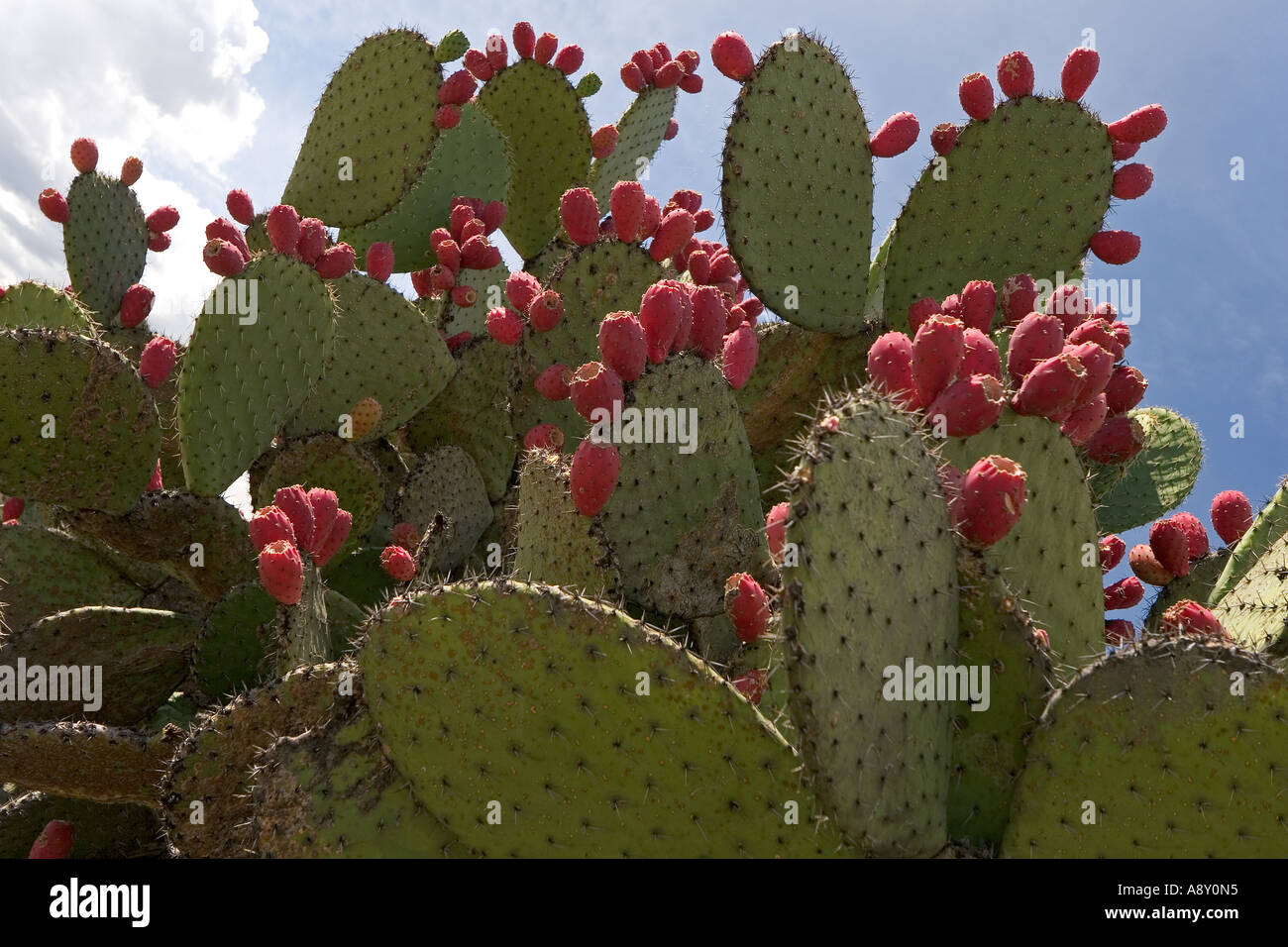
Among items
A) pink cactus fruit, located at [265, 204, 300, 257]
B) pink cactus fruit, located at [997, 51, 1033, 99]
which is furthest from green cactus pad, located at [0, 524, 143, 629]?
pink cactus fruit, located at [997, 51, 1033, 99]

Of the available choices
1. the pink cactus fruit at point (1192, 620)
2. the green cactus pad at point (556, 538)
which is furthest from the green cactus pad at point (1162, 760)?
the green cactus pad at point (556, 538)

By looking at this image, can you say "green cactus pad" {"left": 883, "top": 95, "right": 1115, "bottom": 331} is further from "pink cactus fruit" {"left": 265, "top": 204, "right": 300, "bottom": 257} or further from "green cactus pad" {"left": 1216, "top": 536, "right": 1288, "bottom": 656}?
"pink cactus fruit" {"left": 265, "top": 204, "right": 300, "bottom": 257}

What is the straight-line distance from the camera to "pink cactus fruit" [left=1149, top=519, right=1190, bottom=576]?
94.4 inches

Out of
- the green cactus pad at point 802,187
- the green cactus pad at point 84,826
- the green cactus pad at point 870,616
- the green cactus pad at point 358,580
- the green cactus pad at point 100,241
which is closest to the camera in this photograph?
the green cactus pad at point 870,616

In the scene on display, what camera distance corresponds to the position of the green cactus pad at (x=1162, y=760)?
45.3 inches

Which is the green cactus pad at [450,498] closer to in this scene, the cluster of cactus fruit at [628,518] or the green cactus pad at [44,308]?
the cluster of cactus fruit at [628,518]

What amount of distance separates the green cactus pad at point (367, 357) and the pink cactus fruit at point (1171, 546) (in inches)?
86.5

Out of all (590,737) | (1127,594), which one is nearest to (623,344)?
(590,737)

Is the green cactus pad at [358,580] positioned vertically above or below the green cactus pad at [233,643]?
above

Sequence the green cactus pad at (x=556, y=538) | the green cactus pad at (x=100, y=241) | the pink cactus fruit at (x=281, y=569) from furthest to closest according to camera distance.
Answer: the green cactus pad at (x=100, y=241), the green cactus pad at (x=556, y=538), the pink cactus fruit at (x=281, y=569)

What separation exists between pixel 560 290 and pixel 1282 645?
1736 millimetres

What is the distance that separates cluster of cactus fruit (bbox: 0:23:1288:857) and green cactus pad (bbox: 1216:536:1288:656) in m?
0.01

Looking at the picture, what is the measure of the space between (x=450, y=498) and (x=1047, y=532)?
2.07 meters

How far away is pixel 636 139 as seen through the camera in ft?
13.9
